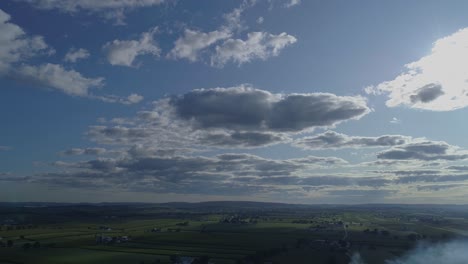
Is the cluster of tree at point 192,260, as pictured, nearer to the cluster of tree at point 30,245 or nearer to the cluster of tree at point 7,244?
the cluster of tree at point 30,245

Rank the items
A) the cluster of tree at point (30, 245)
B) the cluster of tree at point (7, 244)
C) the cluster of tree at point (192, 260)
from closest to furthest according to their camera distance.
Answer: the cluster of tree at point (192, 260) → the cluster of tree at point (30, 245) → the cluster of tree at point (7, 244)

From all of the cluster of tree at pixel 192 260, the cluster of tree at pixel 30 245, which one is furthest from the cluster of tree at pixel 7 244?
the cluster of tree at pixel 192 260

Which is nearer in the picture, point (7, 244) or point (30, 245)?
point (30, 245)

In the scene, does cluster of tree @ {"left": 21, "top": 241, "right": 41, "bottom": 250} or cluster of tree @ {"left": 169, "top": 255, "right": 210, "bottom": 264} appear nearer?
cluster of tree @ {"left": 169, "top": 255, "right": 210, "bottom": 264}

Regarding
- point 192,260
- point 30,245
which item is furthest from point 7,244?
point 192,260

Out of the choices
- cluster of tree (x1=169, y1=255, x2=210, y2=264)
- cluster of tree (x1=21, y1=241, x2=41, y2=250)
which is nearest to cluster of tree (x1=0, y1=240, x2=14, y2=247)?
cluster of tree (x1=21, y1=241, x2=41, y2=250)

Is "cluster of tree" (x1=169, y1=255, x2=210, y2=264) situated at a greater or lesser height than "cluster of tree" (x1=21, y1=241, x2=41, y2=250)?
lesser

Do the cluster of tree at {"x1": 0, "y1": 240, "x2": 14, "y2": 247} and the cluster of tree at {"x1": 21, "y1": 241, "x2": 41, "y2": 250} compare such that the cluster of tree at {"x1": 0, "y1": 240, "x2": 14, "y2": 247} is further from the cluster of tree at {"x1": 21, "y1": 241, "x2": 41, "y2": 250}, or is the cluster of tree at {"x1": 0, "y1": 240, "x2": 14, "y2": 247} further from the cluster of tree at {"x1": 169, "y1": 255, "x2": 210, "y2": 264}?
the cluster of tree at {"x1": 169, "y1": 255, "x2": 210, "y2": 264}

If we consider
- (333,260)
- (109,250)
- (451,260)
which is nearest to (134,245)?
(109,250)

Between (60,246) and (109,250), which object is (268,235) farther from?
(60,246)

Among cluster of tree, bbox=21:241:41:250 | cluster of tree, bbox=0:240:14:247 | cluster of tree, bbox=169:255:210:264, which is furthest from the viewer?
cluster of tree, bbox=0:240:14:247

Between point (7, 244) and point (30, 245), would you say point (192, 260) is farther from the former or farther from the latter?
point (7, 244)
